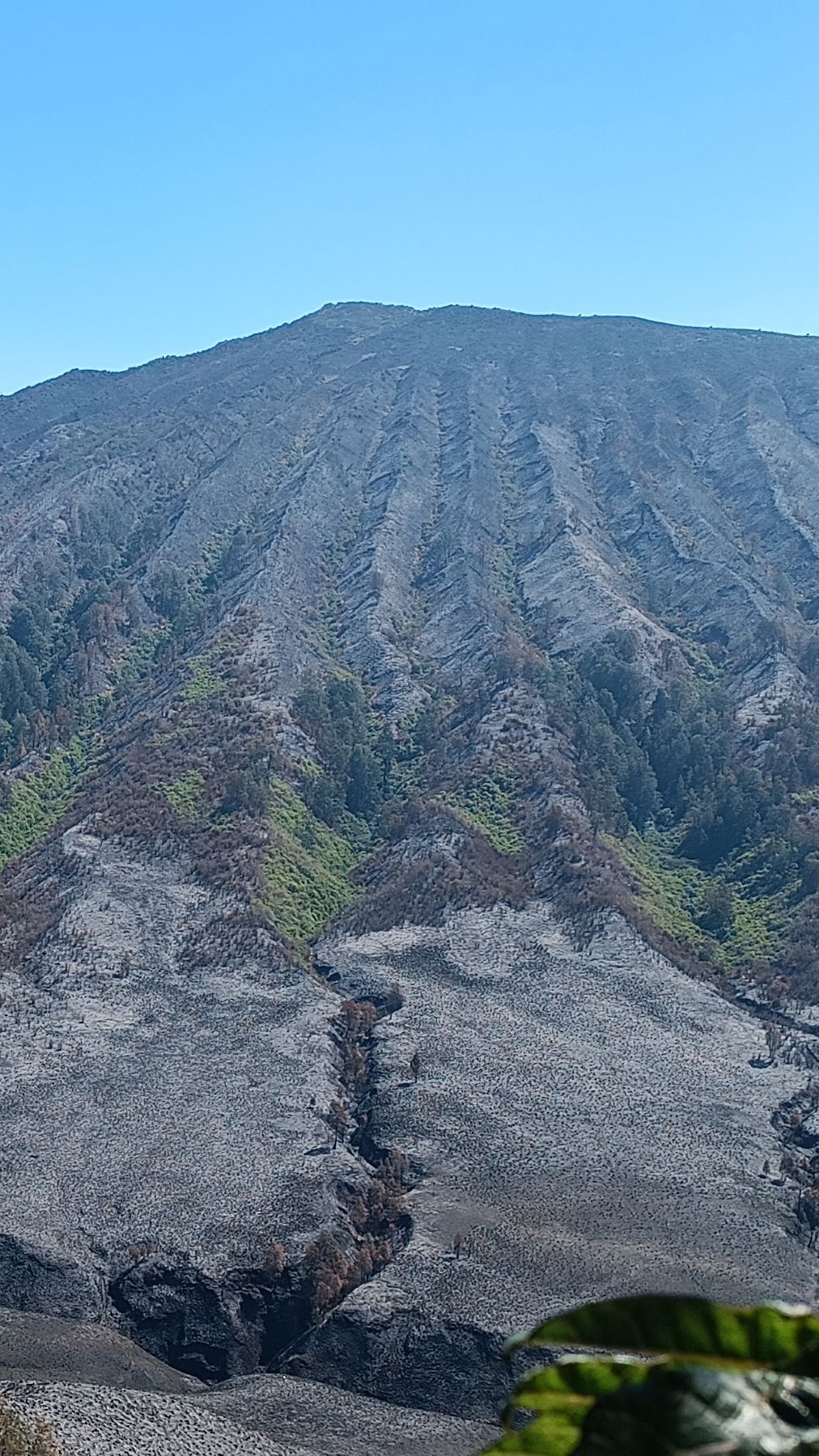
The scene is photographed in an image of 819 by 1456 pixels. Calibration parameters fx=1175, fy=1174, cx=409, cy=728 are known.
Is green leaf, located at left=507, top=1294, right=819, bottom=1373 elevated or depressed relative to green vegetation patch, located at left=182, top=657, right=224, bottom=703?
elevated

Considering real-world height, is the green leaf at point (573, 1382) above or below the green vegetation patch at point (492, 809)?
above

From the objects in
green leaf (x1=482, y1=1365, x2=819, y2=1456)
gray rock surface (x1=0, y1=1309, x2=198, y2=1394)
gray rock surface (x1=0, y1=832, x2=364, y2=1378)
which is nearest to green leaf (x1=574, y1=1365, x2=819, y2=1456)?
green leaf (x1=482, y1=1365, x2=819, y2=1456)

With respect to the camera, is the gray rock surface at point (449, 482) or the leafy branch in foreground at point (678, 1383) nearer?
the leafy branch in foreground at point (678, 1383)

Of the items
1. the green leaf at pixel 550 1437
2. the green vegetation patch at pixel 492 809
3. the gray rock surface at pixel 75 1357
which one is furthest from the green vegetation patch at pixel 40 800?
the green leaf at pixel 550 1437

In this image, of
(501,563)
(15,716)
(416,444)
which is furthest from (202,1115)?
(416,444)

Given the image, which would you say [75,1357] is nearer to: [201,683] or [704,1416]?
[704,1416]

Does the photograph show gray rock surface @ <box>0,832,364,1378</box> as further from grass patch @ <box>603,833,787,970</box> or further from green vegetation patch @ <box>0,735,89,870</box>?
grass patch @ <box>603,833,787,970</box>

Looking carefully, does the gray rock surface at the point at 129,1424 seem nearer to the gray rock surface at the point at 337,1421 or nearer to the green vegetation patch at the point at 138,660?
the gray rock surface at the point at 337,1421
